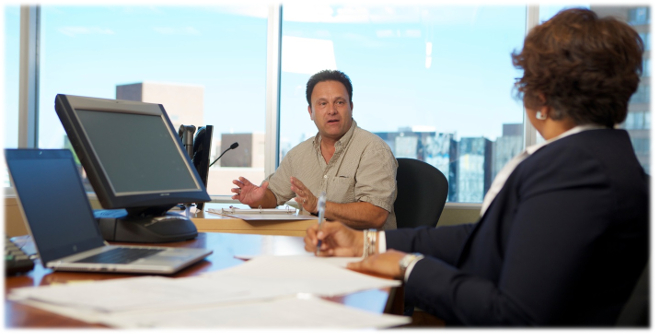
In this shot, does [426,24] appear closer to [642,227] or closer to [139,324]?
[642,227]

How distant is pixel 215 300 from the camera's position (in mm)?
776

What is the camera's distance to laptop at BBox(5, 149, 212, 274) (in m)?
0.98

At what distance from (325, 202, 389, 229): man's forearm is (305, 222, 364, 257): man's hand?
94 centimetres

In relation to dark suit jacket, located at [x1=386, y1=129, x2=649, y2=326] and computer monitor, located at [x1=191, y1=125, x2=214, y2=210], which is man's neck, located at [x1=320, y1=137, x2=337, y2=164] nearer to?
computer monitor, located at [x1=191, y1=125, x2=214, y2=210]

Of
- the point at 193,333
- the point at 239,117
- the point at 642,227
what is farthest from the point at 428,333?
the point at 239,117

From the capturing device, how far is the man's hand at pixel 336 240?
123 cm

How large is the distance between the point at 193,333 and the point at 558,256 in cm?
60

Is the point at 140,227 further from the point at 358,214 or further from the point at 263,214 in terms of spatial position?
the point at 358,214

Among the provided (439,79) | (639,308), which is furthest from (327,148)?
(639,308)

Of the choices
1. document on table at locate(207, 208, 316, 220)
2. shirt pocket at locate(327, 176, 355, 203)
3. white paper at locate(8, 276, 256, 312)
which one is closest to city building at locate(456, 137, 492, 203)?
shirt pocket at locate(327, 176, 355, 203)

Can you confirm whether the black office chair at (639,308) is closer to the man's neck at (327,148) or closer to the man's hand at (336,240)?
the man's hand at (336,240)

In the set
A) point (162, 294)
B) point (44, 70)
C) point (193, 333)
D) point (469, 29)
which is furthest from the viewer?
point (44, 70)

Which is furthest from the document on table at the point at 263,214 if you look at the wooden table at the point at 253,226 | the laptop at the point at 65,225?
the laptop at the point at 65,225

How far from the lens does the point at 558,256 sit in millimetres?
864
